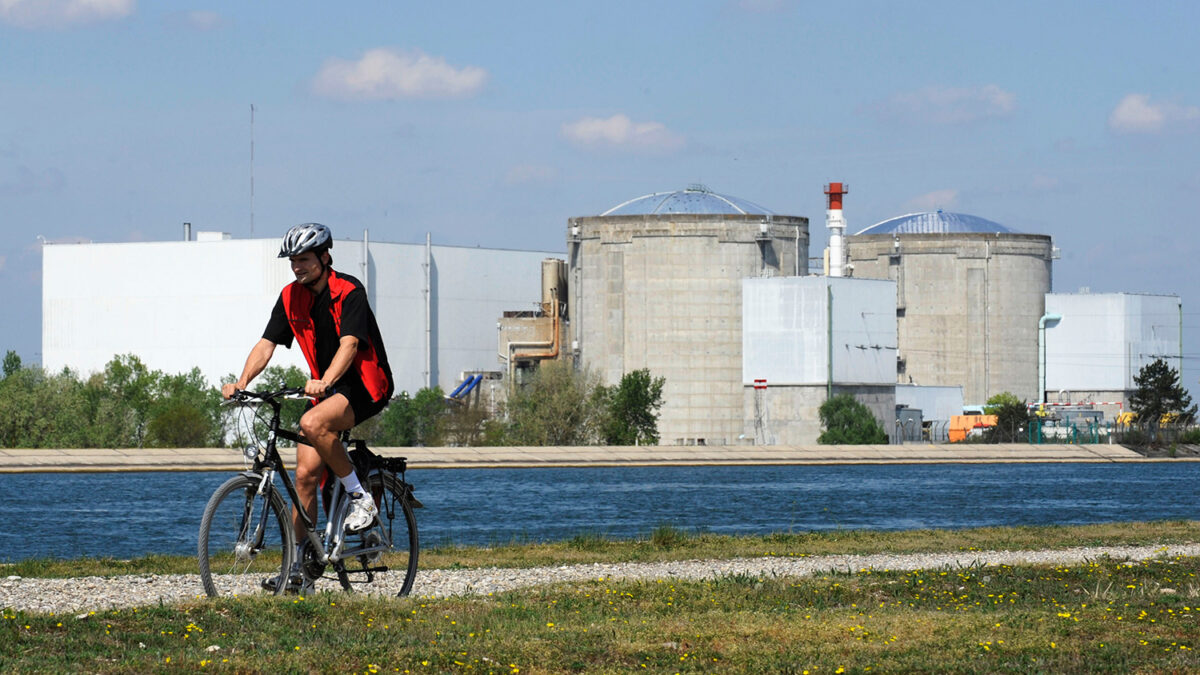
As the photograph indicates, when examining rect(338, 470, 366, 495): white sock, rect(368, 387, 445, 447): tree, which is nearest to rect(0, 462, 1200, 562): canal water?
rect(338, 470, 366, 495): white sock

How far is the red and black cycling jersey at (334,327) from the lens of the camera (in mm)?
11055

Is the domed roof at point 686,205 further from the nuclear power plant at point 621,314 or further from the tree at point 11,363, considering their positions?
the tree at point 11,363

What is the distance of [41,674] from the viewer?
848cm

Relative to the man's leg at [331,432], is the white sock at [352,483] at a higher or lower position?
lower

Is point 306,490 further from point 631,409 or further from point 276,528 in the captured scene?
point 631,409

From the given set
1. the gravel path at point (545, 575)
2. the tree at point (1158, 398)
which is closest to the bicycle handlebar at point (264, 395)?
the gravel path at point (545, 575)

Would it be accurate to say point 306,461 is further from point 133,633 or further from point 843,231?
point 843,231

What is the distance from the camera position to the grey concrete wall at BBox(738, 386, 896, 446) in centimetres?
10988

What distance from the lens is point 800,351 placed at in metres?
110

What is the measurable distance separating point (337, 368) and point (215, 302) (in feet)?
350

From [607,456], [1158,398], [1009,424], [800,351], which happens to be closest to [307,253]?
[607,456]

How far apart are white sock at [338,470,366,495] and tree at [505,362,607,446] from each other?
9592 cm

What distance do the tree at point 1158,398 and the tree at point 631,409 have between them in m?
40.1

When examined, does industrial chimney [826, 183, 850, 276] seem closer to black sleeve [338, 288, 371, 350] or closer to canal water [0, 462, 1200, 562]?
canal water [0, 462, 1200, 562]
